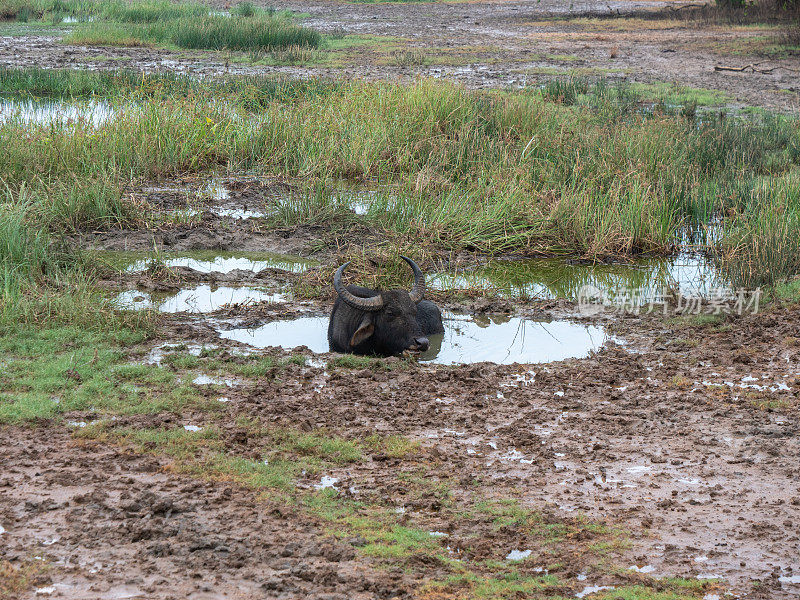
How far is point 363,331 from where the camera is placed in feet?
23.0

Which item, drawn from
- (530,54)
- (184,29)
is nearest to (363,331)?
(530,54)

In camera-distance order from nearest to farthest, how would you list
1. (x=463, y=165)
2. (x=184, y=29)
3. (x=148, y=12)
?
(x=463, y=165) → (x=184, y=29) → (x=148, y=12)

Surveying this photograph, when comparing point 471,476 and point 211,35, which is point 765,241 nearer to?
point 471,476

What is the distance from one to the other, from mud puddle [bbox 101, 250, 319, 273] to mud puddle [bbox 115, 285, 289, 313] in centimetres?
A: 55

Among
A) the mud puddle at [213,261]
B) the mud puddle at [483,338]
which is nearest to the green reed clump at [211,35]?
the mud puddle at [213,261]

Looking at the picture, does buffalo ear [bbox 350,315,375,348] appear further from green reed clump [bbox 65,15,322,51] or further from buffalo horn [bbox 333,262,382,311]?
green reed clump [bbox 65,15,322,51]

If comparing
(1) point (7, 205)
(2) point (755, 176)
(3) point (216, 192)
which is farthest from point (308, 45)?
(1) point (7, 205)

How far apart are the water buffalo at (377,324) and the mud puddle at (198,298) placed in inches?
45.2

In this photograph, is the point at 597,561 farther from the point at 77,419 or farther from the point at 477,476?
the point at 77,419

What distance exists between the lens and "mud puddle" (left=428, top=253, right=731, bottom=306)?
8586 millimetres

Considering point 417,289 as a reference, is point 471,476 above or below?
below

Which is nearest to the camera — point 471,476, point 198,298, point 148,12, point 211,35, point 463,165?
point 471,476

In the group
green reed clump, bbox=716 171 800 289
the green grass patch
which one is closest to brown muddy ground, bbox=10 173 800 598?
the green grass patch

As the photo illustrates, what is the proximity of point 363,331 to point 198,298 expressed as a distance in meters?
2.00
